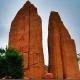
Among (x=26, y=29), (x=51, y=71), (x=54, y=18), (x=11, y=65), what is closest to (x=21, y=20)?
(x=26, y=29)

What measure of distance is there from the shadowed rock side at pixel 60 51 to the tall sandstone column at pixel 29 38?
6.33 feet

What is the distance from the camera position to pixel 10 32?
99.2 ft

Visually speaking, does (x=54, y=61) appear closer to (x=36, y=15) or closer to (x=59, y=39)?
(x=59, y=39)

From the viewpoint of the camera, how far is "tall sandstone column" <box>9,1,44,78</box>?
2770cm

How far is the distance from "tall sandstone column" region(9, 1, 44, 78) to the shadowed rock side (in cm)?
193

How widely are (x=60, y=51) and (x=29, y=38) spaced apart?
11.2ft

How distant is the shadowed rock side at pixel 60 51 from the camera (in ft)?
95.4

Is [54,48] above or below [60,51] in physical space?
above

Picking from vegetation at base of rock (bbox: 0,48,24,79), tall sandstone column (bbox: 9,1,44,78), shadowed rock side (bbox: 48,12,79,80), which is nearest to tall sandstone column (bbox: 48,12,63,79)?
shadowed rock side (bbox: 48,12,79,80)

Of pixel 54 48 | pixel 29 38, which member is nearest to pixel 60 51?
pixel 54 48

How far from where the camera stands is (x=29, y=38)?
2902 centimetres

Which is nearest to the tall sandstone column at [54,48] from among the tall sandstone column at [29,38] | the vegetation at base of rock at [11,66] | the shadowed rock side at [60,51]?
the shadowed rock side at [60,51]

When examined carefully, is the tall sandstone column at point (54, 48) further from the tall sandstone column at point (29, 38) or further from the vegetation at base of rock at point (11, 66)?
the vegetation at base of rock at point (11, 66)

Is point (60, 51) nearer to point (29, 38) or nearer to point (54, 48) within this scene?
point (54, 48)
